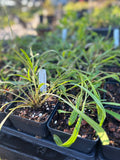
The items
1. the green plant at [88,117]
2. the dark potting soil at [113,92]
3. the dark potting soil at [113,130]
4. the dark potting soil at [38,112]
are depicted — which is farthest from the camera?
the dark potting soil at [113,92]

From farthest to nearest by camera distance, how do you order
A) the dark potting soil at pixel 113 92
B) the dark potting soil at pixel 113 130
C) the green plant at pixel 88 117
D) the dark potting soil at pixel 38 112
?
the dark potting soil at pixel 113 92
the dark potting soil at pixel 38 112
the dark potting soil at pixel 113 130
the green plant at pixel 88 117

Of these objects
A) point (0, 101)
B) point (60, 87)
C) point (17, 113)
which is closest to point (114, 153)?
point (60, 87)

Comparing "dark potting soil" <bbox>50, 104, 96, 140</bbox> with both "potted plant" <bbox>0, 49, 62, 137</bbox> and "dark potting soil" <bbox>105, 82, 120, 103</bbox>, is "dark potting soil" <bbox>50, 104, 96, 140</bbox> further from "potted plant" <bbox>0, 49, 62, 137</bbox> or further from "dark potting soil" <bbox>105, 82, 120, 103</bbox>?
"dark potting soil" <bbox>105, 82, 120, 103</bbox>

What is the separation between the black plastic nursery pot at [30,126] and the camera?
572 mm

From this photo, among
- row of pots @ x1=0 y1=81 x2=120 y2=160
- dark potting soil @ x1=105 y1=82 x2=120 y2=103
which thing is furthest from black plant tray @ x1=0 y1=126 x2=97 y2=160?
dark potting soil @ x1=105 y1=82 x2=120 y2=103

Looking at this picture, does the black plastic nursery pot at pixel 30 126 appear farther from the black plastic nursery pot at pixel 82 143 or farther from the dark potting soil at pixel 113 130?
the dark potting soil at pixel 113 130

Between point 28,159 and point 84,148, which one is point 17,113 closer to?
point 28,159

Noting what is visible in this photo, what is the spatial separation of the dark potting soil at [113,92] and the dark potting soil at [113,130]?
14 cm

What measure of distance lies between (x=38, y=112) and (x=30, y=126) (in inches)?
3.0

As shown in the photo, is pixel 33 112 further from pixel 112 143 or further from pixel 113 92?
pixel 113 92

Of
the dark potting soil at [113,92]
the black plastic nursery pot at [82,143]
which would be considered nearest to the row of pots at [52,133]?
the black plastic nursery pot at [82,143]

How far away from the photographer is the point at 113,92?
0.80 m

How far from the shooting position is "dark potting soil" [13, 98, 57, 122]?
2.02 feet

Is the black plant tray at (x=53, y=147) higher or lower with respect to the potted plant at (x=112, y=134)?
lower
